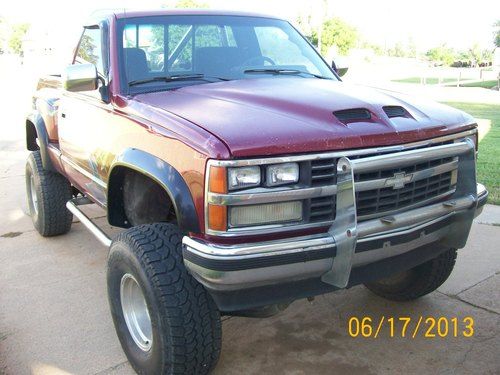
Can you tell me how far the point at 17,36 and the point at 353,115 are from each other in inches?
4039

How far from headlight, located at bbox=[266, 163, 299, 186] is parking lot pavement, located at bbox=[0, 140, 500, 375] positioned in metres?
1.21


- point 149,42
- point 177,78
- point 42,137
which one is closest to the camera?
point 177,78

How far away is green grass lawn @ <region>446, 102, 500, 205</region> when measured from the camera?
6.44m

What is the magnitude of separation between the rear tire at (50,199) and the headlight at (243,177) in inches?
126

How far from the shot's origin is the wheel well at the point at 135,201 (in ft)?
10.1

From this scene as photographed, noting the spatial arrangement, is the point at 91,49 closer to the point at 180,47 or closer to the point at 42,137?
the point at 180,47

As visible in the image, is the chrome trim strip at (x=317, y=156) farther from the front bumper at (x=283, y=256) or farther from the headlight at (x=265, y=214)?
the front bumper at (x=283, y=256)

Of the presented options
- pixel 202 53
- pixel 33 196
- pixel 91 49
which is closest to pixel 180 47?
pixel 202 53

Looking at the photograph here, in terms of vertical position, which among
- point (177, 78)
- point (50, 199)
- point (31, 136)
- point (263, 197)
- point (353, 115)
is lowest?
point (50, 199)

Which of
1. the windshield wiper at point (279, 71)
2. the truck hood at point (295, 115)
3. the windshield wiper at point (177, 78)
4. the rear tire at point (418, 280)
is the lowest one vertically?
the rear tire at point (418, 280)

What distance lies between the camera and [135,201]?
315 cm

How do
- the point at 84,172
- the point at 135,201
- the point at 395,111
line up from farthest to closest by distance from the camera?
1. the point at 84,172
2. the point at 135,201
3. the point at 395,111

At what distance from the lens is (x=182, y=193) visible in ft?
7.79
